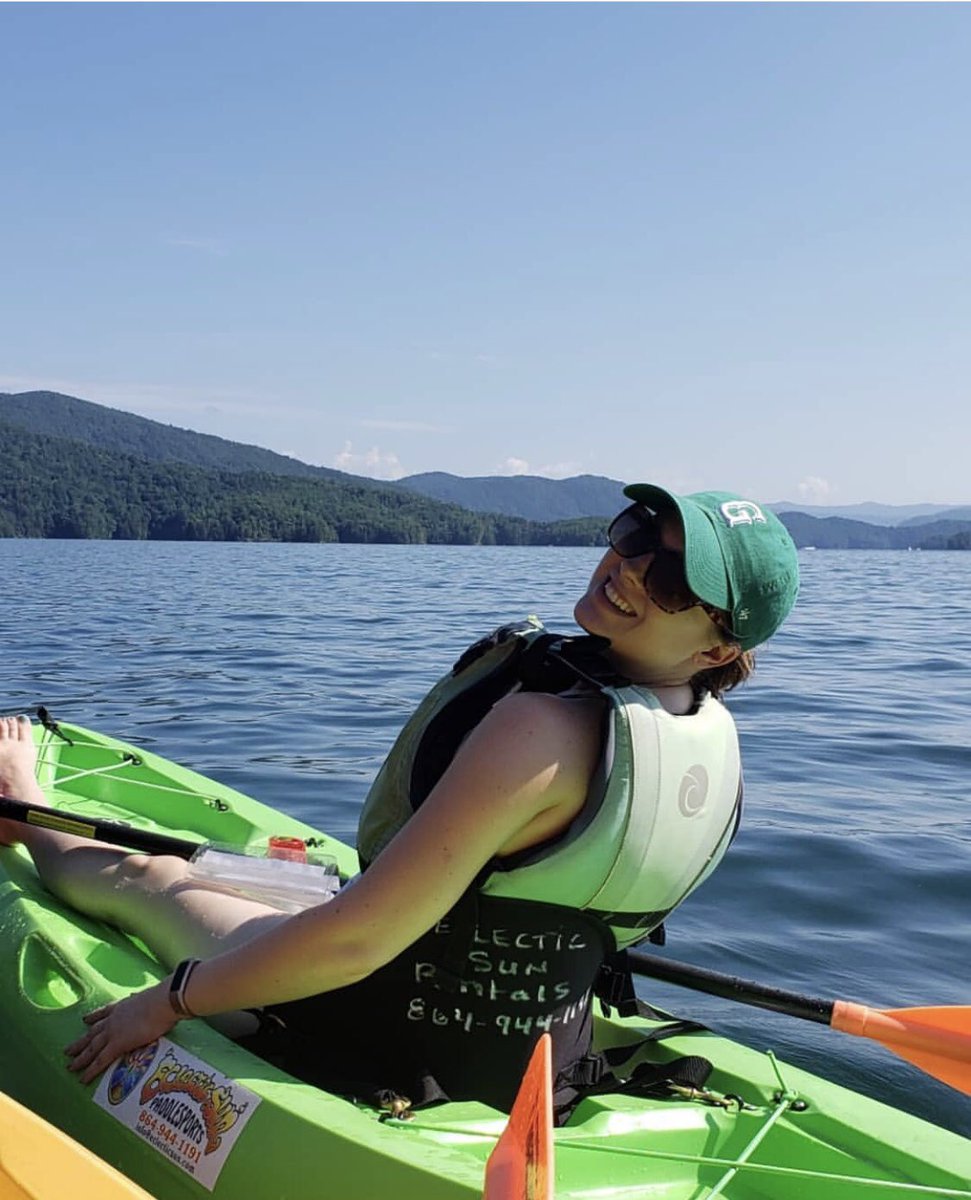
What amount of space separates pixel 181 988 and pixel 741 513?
54.1 inches

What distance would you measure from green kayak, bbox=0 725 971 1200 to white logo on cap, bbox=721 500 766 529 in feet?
3.73

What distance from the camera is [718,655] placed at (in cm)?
232

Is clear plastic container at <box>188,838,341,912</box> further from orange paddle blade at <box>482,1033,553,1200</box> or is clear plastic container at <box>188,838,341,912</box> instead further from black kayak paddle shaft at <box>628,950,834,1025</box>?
orange paddle blade at <box>482,1033,553,1200</box>

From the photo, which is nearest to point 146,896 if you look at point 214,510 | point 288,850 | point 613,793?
point 288,850

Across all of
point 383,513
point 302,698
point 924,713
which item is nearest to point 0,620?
point 302,698

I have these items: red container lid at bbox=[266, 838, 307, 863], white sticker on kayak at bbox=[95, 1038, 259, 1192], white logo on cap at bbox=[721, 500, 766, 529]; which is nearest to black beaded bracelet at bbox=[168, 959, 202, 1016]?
white sticker on kayak at bbox=[95, 1038, 259, 1192]

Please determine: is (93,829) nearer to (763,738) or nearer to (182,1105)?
(182,1105)

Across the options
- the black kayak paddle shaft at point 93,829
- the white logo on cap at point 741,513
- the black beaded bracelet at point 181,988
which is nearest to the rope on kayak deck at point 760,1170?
the black beaded bracelet at point 181,988

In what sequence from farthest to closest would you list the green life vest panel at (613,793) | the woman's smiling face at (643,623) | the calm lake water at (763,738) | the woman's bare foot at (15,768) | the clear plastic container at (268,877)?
the calm lake water at (763,738)
the woman's bare foot at (15,768)
the clear plastic container at (268,877)
the woman's smiling face at (643,623)
the green life vest panel at (613,793)

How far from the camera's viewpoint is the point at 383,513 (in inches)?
3989

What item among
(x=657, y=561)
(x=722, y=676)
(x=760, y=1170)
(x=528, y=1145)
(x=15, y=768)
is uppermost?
(x=657, y=561)

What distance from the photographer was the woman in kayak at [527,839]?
205 cm

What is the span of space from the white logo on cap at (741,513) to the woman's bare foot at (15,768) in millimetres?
2524

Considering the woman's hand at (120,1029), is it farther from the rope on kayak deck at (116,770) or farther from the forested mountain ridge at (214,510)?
the forested mountain ridge at (214,510)
